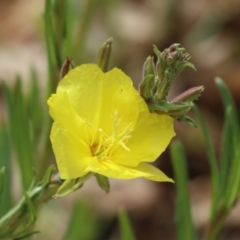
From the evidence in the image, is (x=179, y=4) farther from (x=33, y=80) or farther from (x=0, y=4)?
(x=33, y=80)

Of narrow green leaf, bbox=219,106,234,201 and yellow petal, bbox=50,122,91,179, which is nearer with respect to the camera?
yellow petal, bbox=50,122,91,179

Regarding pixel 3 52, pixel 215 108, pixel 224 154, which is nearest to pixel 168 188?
pixel 215 108

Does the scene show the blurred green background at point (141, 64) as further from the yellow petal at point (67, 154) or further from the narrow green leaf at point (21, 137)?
the yellow petal at point (67, 154)

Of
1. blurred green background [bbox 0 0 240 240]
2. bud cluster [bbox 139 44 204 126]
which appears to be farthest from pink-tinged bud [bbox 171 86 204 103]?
blurred green background [bbox 0 0 240 240]

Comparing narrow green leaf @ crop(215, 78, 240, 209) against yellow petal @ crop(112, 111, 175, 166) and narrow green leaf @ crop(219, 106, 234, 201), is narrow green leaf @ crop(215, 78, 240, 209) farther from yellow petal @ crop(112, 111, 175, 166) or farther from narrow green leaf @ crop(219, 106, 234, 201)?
yellow petal @ crop(112, 111, 175, 166)

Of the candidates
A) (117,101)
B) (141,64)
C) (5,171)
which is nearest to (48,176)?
(117,101)

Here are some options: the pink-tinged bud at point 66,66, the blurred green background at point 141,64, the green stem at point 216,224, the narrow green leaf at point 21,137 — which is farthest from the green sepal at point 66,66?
the blurred green background at point 141,64

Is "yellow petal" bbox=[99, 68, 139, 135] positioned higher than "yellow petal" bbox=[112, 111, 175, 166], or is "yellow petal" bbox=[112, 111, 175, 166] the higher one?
"yellow petal" bbox=[99, 68, 139, 135]
